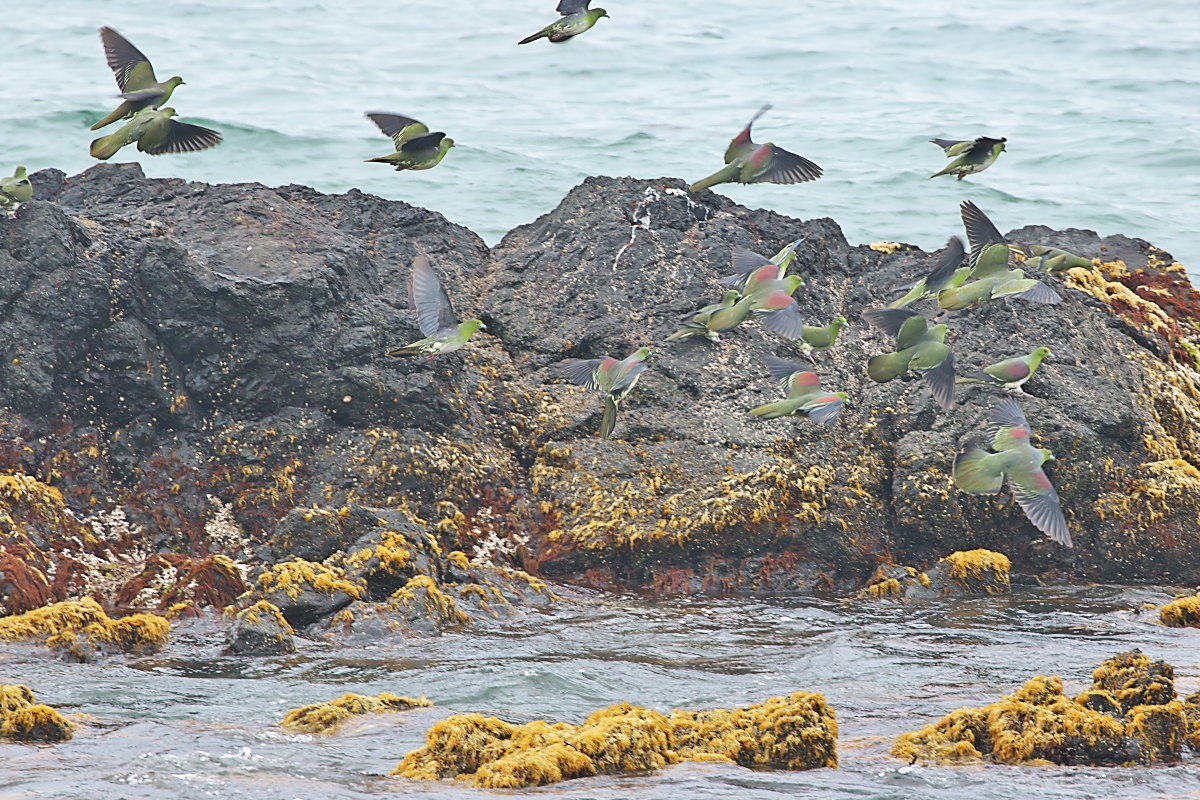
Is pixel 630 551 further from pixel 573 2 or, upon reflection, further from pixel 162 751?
pixel 162 751

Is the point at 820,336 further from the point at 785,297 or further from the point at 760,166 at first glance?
the point at 760,166

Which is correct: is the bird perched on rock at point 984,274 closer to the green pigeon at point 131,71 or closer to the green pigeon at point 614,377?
the green pigeon at point 614,377

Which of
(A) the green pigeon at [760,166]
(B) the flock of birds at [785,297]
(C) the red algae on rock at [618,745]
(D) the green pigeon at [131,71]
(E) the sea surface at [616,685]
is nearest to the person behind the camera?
(E) the sea surface at [616,685]

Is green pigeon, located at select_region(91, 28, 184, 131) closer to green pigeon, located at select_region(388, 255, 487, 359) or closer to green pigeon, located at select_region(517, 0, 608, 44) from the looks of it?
green pigeon, located at select_region(388, 255, 487, 359)

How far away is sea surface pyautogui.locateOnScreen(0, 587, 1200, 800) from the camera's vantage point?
4.62m

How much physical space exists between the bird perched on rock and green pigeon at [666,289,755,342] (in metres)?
1.20

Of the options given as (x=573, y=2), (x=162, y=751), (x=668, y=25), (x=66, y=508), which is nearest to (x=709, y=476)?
(x=573, y=2)

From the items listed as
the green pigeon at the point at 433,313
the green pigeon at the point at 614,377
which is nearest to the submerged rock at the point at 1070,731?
the green pigeon at the point at 614,377

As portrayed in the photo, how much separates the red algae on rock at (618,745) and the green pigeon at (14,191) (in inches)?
204

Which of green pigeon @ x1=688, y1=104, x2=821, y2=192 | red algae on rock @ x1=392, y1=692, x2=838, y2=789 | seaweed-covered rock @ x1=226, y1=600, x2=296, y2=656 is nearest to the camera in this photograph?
red algae on rock @ x1=392, y1=692, x2=838, y2=789

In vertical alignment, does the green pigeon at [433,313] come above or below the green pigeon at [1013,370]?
above

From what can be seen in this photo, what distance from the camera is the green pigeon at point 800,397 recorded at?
8.12 meters

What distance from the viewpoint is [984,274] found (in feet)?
27.2

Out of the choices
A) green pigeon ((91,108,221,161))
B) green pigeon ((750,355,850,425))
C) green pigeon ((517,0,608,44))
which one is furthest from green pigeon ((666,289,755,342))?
green pigeon ((91,108,221,161))
